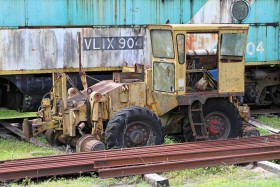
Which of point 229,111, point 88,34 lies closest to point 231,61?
point 229,111

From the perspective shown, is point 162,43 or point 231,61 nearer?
point 162,43

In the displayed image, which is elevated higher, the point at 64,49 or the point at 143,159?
the point at 64,49

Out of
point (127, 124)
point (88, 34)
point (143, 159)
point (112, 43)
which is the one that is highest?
point (88, 34)

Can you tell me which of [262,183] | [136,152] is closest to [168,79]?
[136,152]

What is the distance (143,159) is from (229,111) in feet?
8.99

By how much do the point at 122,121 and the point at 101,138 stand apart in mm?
554

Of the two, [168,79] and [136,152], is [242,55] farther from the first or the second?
[136,152]

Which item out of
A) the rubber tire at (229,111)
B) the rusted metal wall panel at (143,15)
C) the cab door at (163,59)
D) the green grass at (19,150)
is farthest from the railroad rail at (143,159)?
the rusted metal wall panel at (143,15)

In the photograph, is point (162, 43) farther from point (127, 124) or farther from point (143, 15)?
point (143, 15)

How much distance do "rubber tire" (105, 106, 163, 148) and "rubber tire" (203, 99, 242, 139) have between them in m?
1.12

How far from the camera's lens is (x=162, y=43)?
10.9 meters

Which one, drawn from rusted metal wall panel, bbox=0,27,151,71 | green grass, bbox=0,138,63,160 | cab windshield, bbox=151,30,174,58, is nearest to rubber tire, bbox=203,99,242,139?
cab windshield, bbox=151,30,174,58

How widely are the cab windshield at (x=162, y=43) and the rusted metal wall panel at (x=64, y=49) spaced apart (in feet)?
10.8

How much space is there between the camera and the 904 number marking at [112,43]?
14.1 metres
